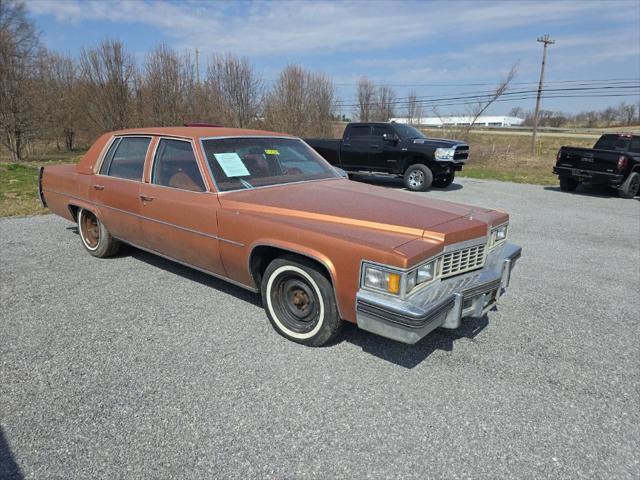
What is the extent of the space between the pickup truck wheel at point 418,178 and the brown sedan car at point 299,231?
24.8 ft

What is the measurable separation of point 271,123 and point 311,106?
8.61ft

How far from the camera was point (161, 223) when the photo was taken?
412 cm

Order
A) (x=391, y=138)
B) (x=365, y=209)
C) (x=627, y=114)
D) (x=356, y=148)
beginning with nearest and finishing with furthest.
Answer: (x=365, y=209)
(x=391, y=138)
(x=356, y=148)
(x=627, y=114)

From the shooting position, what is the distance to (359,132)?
1273 cm

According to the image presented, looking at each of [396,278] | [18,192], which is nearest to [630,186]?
[396,278]

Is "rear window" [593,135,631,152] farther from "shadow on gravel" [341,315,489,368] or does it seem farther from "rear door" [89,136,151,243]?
"rear door" [89,136,151,243]

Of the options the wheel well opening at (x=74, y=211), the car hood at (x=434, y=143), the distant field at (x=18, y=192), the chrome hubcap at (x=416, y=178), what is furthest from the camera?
the chrome hubcap at (x=416, y=178)

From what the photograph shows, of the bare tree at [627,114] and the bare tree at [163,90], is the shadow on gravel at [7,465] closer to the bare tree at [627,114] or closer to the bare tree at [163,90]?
the bare tree at [163,90]

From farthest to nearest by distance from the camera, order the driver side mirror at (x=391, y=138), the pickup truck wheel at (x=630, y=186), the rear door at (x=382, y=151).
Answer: the rear door at (x=382, y=151), the driver side mirror at (x=391, y=138), the pickup truck wheel at (x=630, y=186)

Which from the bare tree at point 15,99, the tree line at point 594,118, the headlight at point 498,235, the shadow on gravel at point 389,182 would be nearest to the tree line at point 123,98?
the bare tree at point 15,99

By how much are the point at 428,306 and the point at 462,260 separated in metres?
0.65

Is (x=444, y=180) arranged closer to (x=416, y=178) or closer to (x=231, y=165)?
(x=416, y=178)

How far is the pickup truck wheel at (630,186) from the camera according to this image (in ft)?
37.3

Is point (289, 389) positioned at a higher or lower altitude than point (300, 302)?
lower
